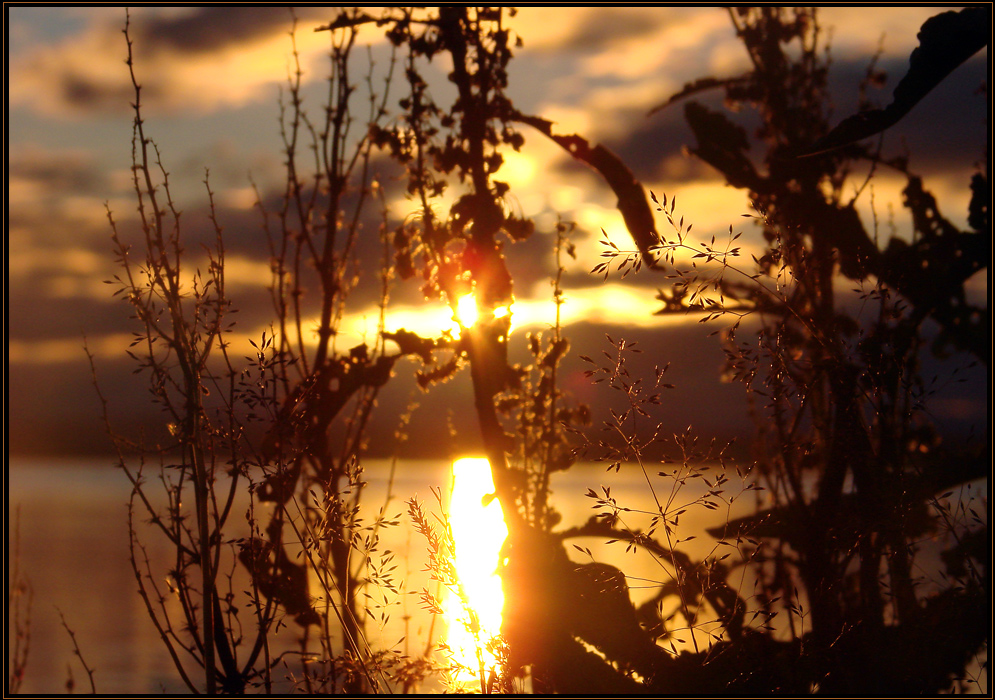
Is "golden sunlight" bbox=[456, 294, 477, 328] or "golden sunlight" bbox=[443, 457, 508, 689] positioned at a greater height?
"golden sunlight" bbox=[456, 294, 477, 328]

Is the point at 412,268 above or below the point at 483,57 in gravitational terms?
below

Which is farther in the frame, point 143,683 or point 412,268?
point 143,683

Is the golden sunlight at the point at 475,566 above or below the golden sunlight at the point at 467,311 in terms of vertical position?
below

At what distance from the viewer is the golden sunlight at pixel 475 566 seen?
1907 millimetres

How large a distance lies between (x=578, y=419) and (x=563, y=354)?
285 millimetres

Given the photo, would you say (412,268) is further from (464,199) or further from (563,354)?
(563,354)

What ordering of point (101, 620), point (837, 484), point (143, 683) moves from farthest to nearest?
point (101, 620), point (143, 683), point (837, 484)

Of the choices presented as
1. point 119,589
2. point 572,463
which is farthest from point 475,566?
point 119,589

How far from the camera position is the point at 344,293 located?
2.87 m

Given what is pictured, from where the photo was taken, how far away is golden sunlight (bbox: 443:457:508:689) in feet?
6.26

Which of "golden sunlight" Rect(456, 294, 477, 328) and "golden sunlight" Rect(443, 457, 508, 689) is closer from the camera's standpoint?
"golden sunlight" Rect(443, 457, 508, 689)

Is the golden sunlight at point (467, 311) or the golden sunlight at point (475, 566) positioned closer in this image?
the golden sunlight at point (475, 566)

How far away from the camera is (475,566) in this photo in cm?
231

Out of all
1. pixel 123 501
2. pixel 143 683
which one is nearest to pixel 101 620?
pixel 143 683
